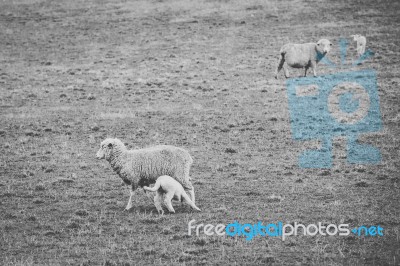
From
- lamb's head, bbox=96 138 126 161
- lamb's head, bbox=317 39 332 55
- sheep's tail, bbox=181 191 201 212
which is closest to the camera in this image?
sheep's tail, bbox=181 191 201 212

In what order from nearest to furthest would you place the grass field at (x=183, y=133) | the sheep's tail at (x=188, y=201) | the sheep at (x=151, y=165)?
the grass field at (x=183, y=133), the sheep's tail at (x=188, y=201), the sheep at (x=151, y=165)

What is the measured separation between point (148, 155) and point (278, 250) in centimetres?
455

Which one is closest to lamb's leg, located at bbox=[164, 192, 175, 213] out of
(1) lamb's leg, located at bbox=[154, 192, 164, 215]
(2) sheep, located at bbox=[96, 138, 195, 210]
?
(1) lamb's leg, located at bbox=[154, 192, 164, 215]

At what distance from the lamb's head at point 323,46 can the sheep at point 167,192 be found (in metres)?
16.5

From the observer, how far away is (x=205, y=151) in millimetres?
17891

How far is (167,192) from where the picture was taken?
1148cm

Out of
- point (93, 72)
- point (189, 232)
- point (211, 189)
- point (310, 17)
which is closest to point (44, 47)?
point (93, 72)

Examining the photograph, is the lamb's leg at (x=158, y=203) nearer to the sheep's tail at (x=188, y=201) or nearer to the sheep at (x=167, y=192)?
the sheep at (x=167, y=192)

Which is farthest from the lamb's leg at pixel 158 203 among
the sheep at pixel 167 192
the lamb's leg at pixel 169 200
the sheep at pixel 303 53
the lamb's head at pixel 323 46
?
the lamb's head at pixel 323 46

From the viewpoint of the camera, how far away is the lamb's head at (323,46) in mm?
25578

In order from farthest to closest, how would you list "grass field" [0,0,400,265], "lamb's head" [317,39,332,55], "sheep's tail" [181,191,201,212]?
"lamb's head" [317,39,332,55] < "sheep's tail" [181,191,201,212] < "grass field" [0,0,400,265]

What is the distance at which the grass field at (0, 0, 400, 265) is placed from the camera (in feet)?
32.7

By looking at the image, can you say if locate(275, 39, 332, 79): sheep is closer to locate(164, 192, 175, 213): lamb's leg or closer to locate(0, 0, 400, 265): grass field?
locate(0, 0, 400, 265): grass field

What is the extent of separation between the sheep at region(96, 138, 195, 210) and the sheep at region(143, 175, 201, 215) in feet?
2.18
